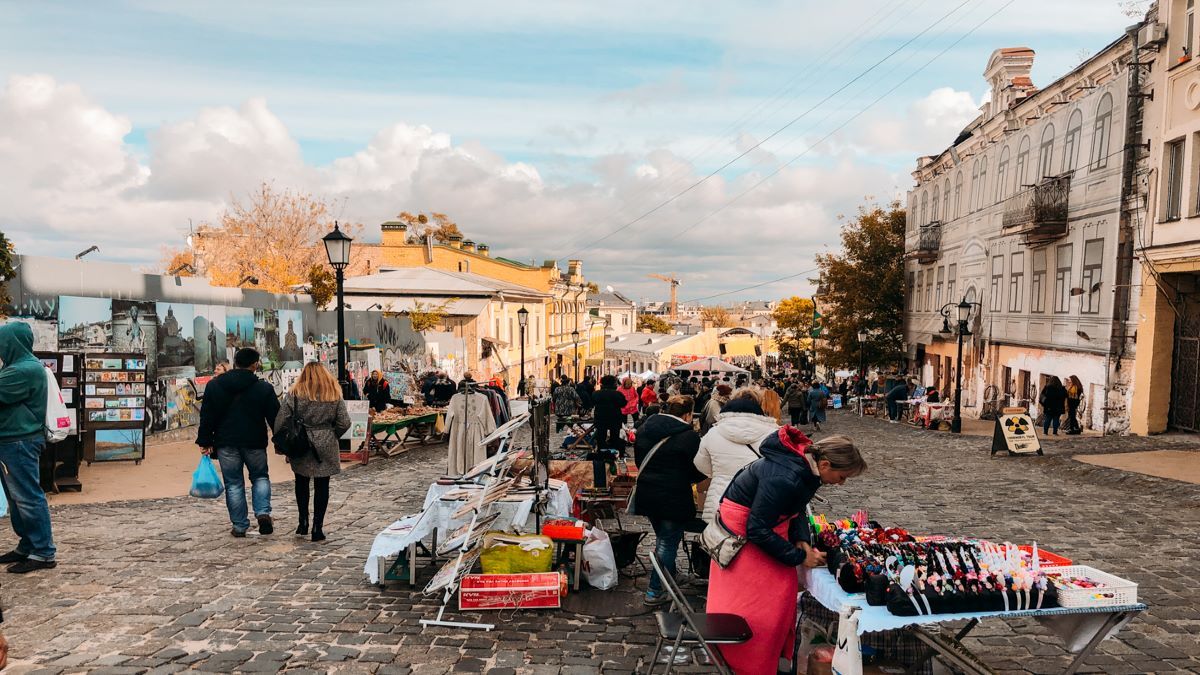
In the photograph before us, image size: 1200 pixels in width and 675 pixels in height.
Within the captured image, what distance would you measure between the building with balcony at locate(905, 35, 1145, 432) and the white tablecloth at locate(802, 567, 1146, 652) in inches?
671

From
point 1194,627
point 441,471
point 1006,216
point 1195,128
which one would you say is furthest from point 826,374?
point 1194,627

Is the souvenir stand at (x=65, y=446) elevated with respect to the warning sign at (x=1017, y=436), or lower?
elevated

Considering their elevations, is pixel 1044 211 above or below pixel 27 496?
above

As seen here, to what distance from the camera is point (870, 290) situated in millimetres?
39312

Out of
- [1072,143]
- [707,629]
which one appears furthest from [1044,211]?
[707,629]

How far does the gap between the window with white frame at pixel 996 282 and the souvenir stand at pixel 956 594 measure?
80.5ft

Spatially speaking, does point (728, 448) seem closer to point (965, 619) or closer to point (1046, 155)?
point (965, 619)

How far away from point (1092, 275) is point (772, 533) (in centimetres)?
1963

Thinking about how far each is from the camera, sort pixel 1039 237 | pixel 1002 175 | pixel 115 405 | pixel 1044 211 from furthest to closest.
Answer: pixel 1002 175 → pixel 1039 237 → pixel 1044 211 → pixel 115 405

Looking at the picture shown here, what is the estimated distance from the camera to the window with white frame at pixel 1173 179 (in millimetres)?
16719

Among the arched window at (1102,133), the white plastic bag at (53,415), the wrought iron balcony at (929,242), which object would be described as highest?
the arched window at (1102,133)

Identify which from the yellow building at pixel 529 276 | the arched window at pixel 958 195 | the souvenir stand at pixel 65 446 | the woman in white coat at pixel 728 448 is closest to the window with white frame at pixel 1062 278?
the arched window at pixel 958 195

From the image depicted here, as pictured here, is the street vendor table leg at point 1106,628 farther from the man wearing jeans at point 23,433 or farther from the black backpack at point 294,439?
the man wearing jeans at point 23,433

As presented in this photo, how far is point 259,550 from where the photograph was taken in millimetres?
7766
